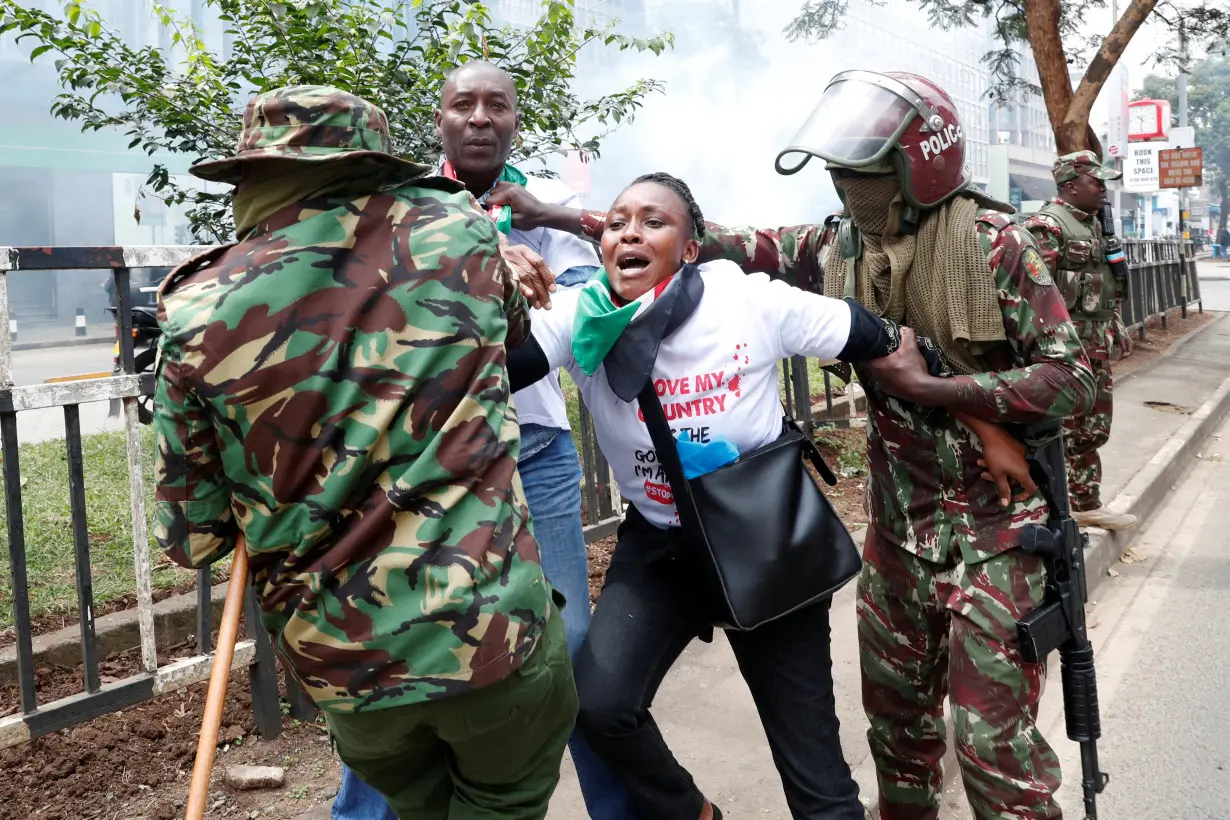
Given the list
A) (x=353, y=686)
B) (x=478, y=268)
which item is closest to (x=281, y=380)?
(x=478, y=268)

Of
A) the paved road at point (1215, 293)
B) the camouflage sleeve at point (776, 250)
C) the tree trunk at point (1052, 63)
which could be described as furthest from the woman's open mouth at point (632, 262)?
the paved road at point (1215, 293)

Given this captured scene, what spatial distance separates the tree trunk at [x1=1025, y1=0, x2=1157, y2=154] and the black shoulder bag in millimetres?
10649

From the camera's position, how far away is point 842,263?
2648 mm

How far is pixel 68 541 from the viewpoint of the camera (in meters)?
4.86

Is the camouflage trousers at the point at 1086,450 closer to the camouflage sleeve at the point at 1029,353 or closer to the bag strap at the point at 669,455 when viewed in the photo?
the camouflage sleeve at the point at 1029,353

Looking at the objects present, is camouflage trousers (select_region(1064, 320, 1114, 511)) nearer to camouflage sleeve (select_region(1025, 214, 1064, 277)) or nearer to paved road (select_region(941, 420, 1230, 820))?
paved road (select_region(941, 420, 1230, 820))

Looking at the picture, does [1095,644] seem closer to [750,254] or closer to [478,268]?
[750,254]

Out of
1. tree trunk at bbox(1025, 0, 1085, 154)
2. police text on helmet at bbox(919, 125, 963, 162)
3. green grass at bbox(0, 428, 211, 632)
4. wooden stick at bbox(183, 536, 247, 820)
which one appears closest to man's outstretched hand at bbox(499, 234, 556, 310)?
wooden stick at bbox(183, 536, 247, 820)

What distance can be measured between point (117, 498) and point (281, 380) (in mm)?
4530

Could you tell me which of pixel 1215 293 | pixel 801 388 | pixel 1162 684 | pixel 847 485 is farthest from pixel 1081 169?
pixel 1215 293

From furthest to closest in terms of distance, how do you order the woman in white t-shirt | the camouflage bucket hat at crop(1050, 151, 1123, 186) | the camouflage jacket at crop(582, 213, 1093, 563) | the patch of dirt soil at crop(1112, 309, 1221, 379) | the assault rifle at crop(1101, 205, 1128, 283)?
the patch of dirt soil at crop(1112, 309, 1221, 379)
the assault rifle at crop(1101, 205, 1128, 283)
the camouflage bucket hat at crop(1050, 151, 1123, 186)
the camouflage jacket at crop(582, 213, 1093, 563)
the woman in white t-shirt

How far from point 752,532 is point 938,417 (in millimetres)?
586

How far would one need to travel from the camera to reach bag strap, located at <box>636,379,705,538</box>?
2.19 metres

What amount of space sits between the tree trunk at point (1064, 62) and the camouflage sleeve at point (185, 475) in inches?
451
